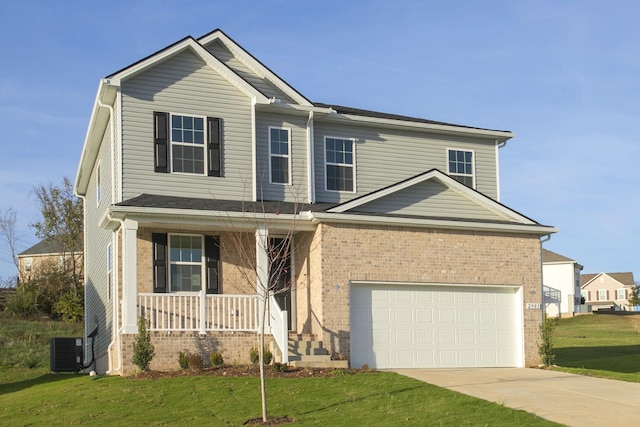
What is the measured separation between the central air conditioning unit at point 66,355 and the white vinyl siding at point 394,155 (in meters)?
7.87

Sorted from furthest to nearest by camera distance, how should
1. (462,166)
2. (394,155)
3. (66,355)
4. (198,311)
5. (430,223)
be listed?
1. (462,166)
2. (394,155)
3. (66,355)
4. (430,223)
5. (198,311)

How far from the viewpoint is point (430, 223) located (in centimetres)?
2081

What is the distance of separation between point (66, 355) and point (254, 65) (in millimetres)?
9471

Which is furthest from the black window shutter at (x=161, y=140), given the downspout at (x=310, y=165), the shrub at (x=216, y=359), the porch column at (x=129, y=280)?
the shrub at (x=216, y=359)

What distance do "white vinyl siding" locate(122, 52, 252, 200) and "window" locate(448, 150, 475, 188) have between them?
6626mm

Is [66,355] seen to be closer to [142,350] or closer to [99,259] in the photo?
[99,259]

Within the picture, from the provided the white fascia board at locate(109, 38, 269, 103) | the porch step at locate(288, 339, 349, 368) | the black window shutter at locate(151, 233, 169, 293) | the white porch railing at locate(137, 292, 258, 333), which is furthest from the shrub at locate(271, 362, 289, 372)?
the white fascia board at locate(109, 38, 269, 103)

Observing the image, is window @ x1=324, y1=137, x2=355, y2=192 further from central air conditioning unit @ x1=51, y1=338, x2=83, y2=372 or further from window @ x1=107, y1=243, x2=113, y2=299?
central air conditioning unit @ x1=51, y1=338, x2=83, y2=372

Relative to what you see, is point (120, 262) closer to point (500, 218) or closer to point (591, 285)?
point (500, 218)

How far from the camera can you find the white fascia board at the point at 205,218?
1866 cm

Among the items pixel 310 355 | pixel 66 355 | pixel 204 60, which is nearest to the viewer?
pixel 310 355

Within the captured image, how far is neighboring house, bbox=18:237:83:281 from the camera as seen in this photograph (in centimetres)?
4162

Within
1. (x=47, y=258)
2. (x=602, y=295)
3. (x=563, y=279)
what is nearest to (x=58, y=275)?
(x=47, y=258)

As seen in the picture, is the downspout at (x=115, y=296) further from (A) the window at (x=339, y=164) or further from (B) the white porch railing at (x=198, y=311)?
(A) the window at (x=339, y=164)
